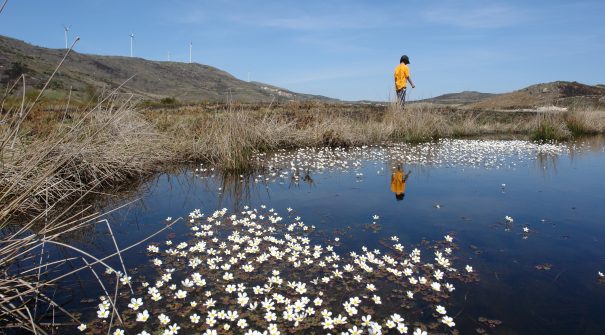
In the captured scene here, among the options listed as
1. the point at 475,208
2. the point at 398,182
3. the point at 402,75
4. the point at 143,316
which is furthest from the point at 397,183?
the point at 402,75

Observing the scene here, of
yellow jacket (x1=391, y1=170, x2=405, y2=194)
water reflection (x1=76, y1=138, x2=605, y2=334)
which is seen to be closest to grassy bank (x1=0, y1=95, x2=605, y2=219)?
water reflection (x1=76, y1=138, x2=605, y2=334)

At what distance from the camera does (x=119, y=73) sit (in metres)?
101

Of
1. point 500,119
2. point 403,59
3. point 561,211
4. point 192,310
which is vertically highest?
point 403,59

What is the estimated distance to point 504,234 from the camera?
4840 millimetres

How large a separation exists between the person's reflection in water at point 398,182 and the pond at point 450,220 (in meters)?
0.07

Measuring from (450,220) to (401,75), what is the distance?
11968 mm

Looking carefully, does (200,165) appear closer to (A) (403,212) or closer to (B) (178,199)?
(B) (178,199)

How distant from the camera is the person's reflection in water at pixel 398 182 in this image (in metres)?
6.92

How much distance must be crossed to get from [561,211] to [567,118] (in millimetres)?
16032

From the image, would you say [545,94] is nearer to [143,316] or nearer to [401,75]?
[401,75]

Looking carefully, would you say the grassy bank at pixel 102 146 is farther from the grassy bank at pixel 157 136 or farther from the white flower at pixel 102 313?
the white flower at pixel 102 313

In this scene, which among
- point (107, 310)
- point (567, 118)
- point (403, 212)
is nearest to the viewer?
point (107, 310)

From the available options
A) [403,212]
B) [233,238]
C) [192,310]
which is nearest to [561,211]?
[403,212]

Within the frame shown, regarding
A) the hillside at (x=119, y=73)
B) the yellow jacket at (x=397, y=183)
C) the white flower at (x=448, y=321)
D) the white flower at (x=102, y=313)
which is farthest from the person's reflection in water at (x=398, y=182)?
the hillside at (x=119, y=73)
